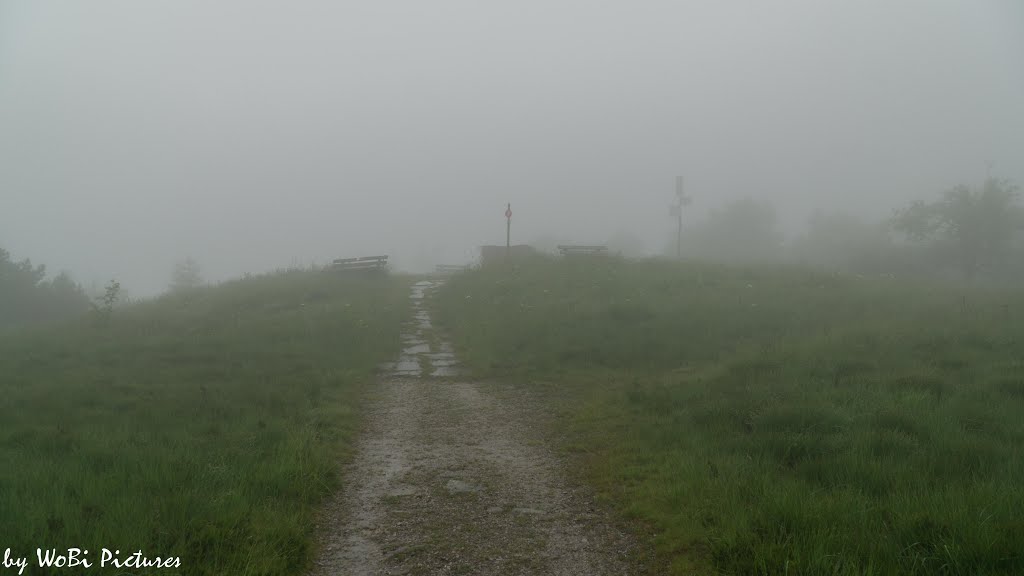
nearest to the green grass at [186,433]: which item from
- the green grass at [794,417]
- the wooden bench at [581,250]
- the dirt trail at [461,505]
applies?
the dirt trail at [461,505]

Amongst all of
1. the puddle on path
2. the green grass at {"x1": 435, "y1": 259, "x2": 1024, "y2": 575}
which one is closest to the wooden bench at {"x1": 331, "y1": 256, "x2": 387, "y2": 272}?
the puddle on path

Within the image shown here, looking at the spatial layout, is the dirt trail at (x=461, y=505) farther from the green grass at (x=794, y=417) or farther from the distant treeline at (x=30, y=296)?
the distant treeline at (x=30, y=296)

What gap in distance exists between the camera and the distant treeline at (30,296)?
1368 inches

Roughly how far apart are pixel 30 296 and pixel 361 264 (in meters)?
22.4

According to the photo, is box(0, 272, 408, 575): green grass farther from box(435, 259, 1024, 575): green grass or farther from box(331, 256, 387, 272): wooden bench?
box(331, 256, 387, 272): wooden bench

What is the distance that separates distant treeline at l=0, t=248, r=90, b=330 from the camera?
3475 centimetres

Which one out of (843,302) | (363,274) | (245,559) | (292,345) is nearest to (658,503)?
(245,559)

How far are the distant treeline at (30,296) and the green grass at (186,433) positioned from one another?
22.7 m

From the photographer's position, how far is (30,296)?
36188 mm

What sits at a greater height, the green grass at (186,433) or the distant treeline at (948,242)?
the distant treeline at (948,242)

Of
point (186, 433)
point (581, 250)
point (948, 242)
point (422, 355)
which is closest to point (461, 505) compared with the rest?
point (186, 433)

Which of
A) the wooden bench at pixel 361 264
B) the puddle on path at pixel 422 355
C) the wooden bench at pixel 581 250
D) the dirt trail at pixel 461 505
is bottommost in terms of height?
the dirt trail at pixel 461 505

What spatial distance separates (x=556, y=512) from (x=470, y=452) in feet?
6.76

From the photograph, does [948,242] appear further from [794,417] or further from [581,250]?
[794,417]
